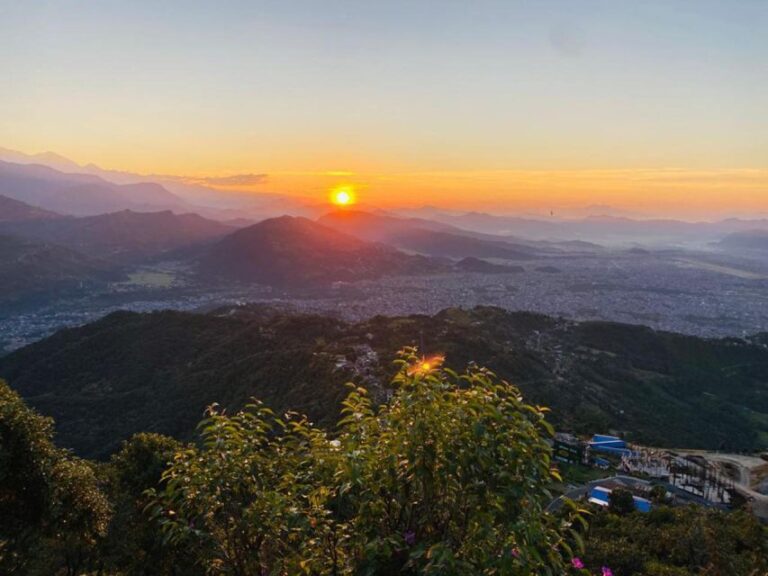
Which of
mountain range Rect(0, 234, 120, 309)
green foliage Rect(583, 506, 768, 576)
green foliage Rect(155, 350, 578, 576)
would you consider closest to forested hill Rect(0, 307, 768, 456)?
green foliage Rect(583, 506, 768, 576)

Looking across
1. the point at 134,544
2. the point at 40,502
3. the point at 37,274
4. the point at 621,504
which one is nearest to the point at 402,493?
the point at 40,502

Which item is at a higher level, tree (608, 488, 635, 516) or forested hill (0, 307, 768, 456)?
tree (608, 488, 635, 516)

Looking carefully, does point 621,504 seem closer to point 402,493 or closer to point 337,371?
point 402,493

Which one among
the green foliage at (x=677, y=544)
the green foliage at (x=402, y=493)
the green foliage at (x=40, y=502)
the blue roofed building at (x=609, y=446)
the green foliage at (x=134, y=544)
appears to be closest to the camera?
the green foliage at (x=402, y=493)

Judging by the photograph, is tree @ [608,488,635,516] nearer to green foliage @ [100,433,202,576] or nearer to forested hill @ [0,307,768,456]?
green foliage @ [100,433,202,576]

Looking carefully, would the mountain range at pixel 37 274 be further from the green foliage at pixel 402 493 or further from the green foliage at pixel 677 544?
the green foliage at pixel 402 493

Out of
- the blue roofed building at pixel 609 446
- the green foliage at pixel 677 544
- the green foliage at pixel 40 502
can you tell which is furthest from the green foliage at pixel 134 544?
the blue roofed building at pixel 609 446

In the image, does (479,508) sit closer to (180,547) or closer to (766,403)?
(180,547)
